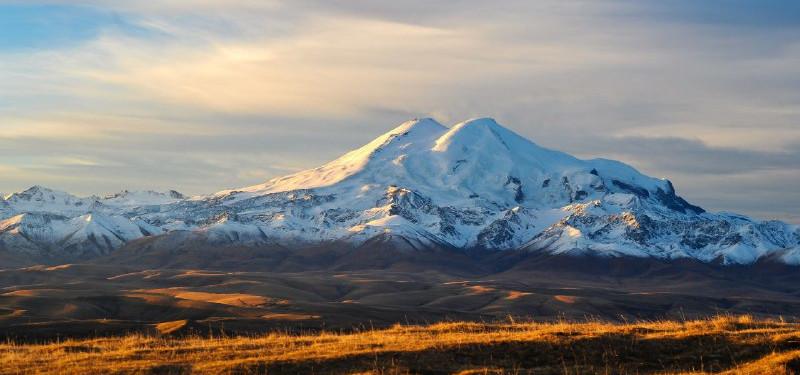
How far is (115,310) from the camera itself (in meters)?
117

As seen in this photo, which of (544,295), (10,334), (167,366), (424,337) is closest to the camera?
(167,366)

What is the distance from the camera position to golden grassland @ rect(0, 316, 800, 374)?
98.7 ft

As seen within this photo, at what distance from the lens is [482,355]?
3192cm

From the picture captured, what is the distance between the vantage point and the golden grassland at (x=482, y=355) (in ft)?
98.7

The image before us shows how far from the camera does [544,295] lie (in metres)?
192

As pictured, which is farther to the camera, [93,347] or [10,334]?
[10,334]

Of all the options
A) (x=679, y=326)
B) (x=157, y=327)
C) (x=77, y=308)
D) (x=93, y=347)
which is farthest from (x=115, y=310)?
(x=679, y=326)

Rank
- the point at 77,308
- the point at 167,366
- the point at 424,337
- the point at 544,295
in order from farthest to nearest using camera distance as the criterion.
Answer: the point at 544,295
the point at 77,308
the point at 424,337
the point at 167,366

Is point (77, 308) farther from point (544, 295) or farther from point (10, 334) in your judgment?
point (544, 295)

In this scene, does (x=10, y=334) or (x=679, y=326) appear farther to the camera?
(x=10, y=334)

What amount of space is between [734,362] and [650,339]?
3127 millimetres

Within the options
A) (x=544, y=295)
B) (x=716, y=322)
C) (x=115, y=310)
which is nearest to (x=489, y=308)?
(x=544, y=295)

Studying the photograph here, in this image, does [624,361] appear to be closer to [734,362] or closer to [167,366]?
[734,362]

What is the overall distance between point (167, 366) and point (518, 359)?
10.1 m
